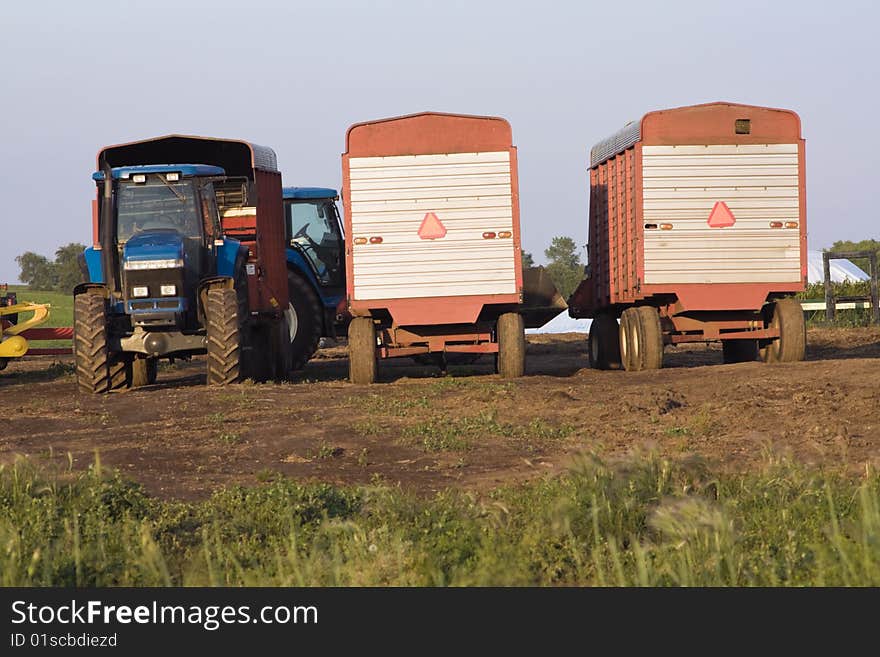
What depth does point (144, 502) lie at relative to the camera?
324 inches

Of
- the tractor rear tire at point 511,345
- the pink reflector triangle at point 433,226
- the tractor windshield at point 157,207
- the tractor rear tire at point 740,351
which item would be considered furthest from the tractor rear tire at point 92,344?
the tractor rear tire at point 740,351

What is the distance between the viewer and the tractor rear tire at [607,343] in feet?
72.7

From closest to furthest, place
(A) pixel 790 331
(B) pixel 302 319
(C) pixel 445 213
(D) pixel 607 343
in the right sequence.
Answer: (C) pixel 445 213 → (A) pixel 790 331 → (D) pixel 607 343 → (B) pixel 302 319

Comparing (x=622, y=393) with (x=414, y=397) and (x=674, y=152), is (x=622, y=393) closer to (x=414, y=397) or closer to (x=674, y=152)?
(x=414, y=397)

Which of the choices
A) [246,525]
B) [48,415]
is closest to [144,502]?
[246,525]

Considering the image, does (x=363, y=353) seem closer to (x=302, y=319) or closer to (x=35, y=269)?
(x=302, y=319)

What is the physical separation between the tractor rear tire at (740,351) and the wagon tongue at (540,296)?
2952 millimetres

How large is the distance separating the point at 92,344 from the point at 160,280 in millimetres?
1284

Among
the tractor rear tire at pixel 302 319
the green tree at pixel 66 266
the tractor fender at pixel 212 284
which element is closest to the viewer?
the tractor fender at pixel 212 284

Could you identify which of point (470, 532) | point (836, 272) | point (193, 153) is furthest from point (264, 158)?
point (836, 272)

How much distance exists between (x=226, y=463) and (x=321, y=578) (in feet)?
16.4

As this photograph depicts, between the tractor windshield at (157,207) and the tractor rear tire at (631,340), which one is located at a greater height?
the tractor windshield at (157,207)

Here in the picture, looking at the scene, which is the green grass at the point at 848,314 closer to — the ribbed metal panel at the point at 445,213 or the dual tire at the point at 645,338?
the dual tire at the point at 645,338

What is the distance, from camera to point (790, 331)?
63.3ft
